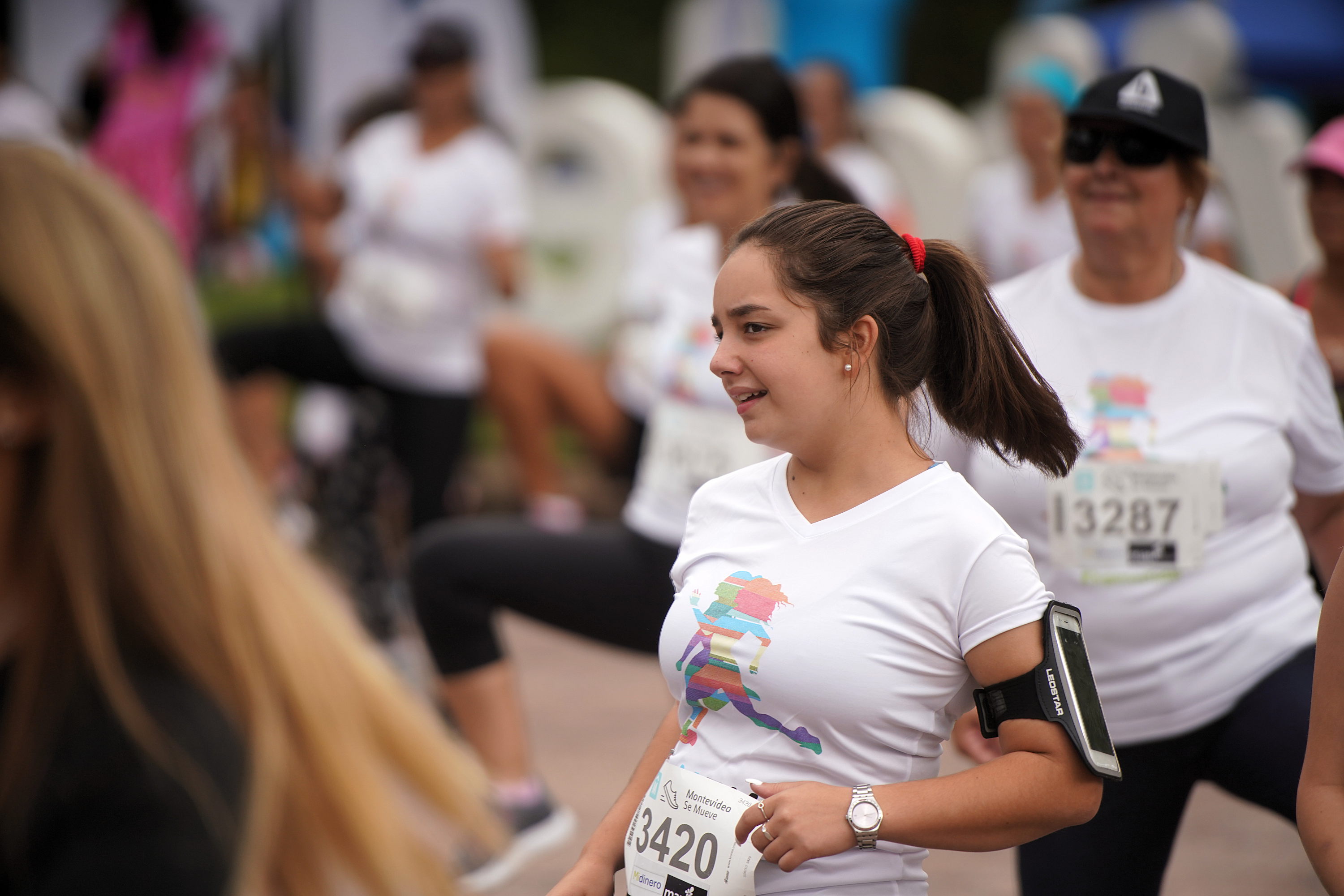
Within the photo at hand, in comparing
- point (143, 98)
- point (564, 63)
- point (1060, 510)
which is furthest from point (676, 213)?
point (564, 63)

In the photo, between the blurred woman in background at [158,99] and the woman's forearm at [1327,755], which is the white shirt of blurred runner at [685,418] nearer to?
the woman's forearm at [1327,755]

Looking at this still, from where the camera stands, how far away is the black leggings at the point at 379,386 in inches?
222

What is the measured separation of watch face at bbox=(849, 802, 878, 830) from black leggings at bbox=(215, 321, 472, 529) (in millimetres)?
3891

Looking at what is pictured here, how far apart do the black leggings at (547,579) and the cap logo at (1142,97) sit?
1.42 m

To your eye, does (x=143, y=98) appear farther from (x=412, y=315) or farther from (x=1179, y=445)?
(x=1179, y=445)

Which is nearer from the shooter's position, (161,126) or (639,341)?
(639,341)

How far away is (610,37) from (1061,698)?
15769 mm

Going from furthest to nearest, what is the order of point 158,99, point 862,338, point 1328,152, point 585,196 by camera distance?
point 585,196
point 158,99
point 1328,152
point 862,338

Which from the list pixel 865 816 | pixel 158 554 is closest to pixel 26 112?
pixel 865 816

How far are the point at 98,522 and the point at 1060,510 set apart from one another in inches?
74.4

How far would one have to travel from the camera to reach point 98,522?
1.23m

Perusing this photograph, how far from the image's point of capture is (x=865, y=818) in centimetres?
185

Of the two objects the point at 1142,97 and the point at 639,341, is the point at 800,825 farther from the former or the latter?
the point at 639,341

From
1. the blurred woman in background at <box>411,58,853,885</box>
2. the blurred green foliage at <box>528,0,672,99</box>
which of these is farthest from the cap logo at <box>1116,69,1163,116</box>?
the blurred green foliage at <box>528,0,672,99</box>
